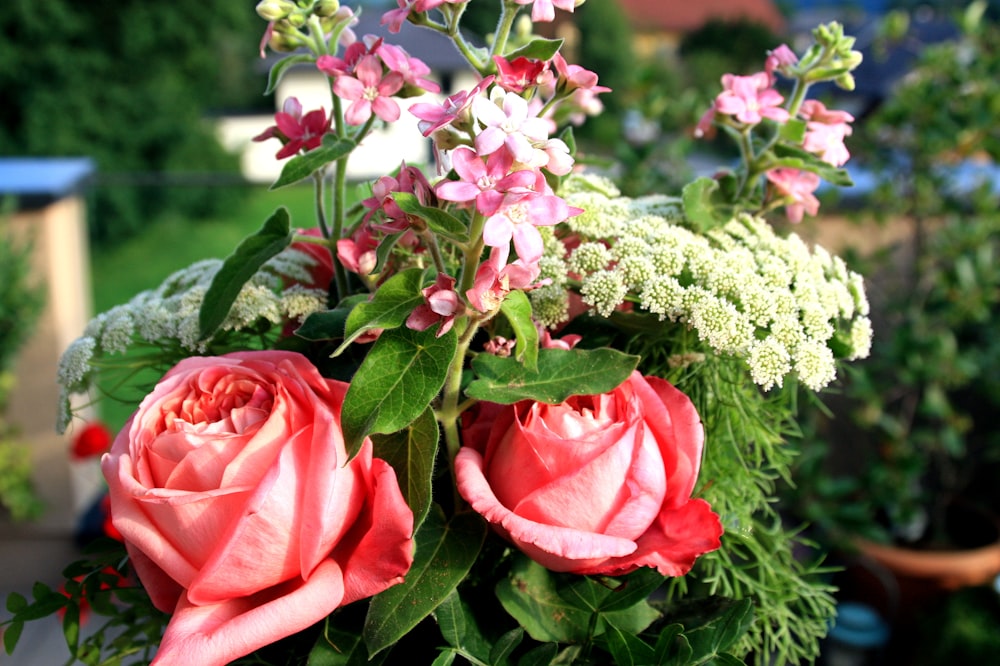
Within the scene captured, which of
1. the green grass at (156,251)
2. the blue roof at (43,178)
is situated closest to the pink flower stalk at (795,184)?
the blue roof at (43,178)

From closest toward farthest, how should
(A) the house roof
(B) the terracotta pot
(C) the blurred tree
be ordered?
1. (B) the terracotta pot
2. (C) the blurred tree
3. (A) the house roof

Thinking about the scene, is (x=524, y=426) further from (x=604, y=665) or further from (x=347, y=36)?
(x=347, y=36)

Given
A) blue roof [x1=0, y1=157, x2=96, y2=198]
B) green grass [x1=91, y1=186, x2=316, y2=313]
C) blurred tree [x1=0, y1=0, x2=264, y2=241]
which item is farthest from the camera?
blurred tree [x1=0, y1=0, x2=264, y2=241]

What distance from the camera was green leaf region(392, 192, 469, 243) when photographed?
340 millimetres

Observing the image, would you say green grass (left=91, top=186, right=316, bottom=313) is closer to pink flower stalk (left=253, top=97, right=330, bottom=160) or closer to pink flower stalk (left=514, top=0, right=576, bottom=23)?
pink flower stalk (left=253, top=97, right=330, bottom=160)

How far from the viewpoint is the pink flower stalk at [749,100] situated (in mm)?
490

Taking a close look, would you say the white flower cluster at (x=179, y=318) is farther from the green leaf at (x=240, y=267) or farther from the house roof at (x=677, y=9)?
the house roof at (x=677, y=9)

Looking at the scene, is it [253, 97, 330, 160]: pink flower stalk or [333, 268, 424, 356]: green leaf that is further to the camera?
[253, 97, 330, 160]: pink flower stalk

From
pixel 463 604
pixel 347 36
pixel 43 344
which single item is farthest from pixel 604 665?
pixel 43 344

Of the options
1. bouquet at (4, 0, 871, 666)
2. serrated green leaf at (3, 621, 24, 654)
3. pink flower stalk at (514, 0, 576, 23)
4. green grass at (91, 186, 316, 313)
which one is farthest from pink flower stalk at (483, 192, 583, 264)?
green grass at (91, 186, 316, 313)

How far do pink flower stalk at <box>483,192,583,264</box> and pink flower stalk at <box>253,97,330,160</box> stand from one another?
183 mm

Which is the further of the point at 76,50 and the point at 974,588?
the point at 76,50

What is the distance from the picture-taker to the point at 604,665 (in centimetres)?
43

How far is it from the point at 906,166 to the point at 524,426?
176 cm
